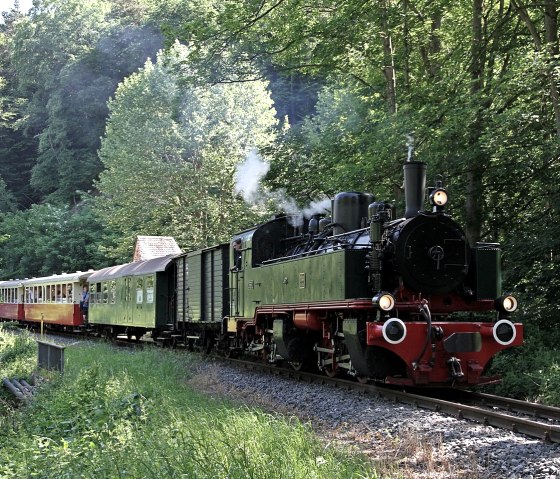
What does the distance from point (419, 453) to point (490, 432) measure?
1252 mm

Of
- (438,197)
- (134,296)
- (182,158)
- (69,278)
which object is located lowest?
(134,296)

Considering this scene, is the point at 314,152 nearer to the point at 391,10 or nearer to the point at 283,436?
the point at 391,10

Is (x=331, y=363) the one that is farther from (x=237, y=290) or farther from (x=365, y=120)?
(x=365, y=120)

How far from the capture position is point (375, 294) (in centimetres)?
1033

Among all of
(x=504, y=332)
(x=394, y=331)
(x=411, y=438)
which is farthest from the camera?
(x=504, y=332)

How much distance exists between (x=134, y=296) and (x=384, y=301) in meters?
14.2

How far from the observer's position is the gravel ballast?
20.4 feet

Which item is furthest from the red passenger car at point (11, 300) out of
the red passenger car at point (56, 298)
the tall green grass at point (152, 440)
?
the tall green grass at point (152, 440)

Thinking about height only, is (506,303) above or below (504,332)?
above

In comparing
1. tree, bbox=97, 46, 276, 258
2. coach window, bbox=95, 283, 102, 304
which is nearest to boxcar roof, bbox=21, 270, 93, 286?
coach window, bbox=95, 283, 102, 304

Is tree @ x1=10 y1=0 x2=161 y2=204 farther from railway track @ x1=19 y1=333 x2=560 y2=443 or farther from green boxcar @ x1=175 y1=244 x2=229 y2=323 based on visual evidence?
railway track @ x1=19 y1=333 x2=560 y2=443

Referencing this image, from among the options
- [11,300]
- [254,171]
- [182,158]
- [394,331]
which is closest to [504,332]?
[394,331]

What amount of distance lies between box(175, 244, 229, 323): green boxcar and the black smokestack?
638 cm

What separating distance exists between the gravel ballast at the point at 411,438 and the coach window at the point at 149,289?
33.9 ft
